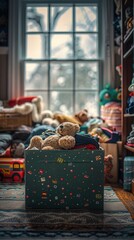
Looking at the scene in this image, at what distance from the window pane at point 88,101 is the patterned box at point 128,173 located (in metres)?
1.26

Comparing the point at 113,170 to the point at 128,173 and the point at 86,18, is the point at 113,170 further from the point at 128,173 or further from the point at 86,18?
the point at 86,18

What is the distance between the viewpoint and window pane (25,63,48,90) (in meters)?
3.87

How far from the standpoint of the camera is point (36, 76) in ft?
12.7

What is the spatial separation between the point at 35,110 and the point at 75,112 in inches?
21.3

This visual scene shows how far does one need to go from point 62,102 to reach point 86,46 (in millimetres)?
755

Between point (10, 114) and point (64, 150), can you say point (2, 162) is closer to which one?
point (10, 114)

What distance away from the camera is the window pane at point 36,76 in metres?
3.87

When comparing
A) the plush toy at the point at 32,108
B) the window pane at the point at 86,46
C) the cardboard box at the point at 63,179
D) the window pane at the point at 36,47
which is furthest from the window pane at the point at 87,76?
the cardboard box at the point at 63,179

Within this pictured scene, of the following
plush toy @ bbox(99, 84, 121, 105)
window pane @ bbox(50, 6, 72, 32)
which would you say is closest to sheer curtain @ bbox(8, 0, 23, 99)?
window pane @ bbox(50, 6, 72, 32)

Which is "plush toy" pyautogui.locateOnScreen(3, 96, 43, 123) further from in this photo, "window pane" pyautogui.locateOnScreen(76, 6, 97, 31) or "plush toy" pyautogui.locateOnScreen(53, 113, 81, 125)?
"window pane" pyautogui.locateOnScreen(76, 6, 97, 31)

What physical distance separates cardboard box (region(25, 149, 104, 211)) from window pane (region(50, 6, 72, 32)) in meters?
2.29

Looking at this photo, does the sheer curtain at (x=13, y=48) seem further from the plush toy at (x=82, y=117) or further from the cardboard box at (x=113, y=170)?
the cardboard box at (x=113, y=170)

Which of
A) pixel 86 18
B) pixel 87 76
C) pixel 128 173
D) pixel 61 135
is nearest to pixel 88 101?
pixel 87 76

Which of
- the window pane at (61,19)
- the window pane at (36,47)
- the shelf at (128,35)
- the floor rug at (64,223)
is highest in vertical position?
the window pane at (61,19)
